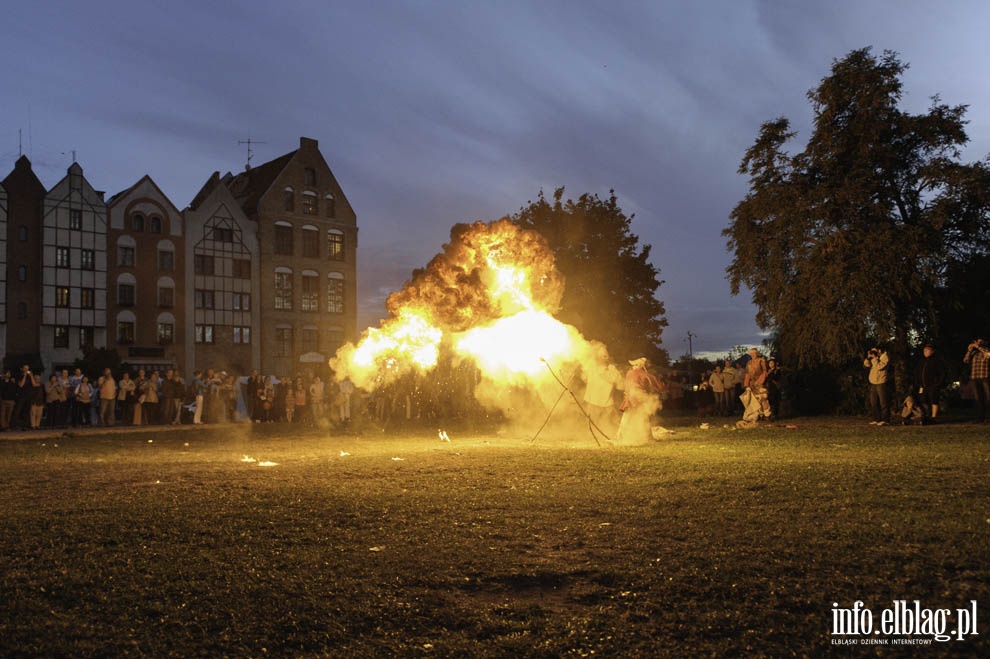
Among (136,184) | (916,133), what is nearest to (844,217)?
(916,133)

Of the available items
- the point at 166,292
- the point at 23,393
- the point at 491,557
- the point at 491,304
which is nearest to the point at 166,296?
the point at 166,292

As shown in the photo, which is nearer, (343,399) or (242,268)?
(343,399)

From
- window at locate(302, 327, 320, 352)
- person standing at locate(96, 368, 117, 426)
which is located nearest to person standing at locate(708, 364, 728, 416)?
person standing at locate(96, 368, 117, 426)

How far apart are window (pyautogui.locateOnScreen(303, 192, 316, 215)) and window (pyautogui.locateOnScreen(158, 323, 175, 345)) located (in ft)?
42.3

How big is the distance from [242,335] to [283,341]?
9.50 ft

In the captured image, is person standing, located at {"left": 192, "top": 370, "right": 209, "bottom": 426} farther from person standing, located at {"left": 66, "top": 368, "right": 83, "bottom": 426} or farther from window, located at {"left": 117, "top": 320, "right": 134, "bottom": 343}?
window, located at {"left": 117, "top": 320, "right": 134, "bottom": 343}

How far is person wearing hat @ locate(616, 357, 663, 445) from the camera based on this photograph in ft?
56.5

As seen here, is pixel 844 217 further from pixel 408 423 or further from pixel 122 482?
pixel 122 482

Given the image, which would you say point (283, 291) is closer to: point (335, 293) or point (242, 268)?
point (242, 268)

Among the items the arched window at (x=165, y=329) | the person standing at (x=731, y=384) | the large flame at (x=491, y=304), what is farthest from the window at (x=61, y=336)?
the person standing at (x=731, y=384)

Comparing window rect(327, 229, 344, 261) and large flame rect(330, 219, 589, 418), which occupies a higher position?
window rect(327, 229, 344, 261)

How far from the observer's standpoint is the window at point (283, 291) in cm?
5441

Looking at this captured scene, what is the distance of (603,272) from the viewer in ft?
130

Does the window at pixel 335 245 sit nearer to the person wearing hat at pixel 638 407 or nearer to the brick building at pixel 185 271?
the brick building at pixel 185 271
